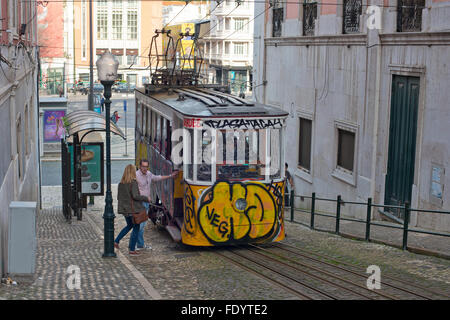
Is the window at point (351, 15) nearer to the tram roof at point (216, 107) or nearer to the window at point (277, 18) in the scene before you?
the window at point (277, 18)

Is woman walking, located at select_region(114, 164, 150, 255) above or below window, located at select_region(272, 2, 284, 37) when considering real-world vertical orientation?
below

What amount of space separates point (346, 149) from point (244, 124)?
8399 millimetres

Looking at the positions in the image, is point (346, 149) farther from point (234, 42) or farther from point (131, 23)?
point (131, 23)

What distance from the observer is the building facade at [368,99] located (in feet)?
47.3

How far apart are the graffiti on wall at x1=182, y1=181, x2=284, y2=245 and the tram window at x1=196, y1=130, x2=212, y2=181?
0.21 m

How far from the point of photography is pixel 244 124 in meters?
11.4

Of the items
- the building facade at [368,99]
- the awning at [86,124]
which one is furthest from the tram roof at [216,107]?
the awning at [86,124]

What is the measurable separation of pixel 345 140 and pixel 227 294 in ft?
37.0

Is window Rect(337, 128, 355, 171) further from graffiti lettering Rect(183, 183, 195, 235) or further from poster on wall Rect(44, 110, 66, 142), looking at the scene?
poster on wall Rect(44, 110, 66, 142)

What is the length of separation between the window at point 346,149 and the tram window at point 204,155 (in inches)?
324

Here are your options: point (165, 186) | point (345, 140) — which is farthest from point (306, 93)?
point (165, 186)

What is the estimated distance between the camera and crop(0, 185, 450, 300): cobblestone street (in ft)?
28.4

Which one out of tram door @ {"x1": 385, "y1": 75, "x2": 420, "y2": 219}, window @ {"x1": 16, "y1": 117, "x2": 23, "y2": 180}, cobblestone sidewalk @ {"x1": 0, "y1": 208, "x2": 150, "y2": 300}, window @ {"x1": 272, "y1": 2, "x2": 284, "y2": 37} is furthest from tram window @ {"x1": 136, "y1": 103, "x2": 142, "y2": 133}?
window @ {"x1": 272, "y1": 2, "x2": 284, "y2": 37}

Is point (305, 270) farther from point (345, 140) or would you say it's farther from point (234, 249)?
point (345, 140)
